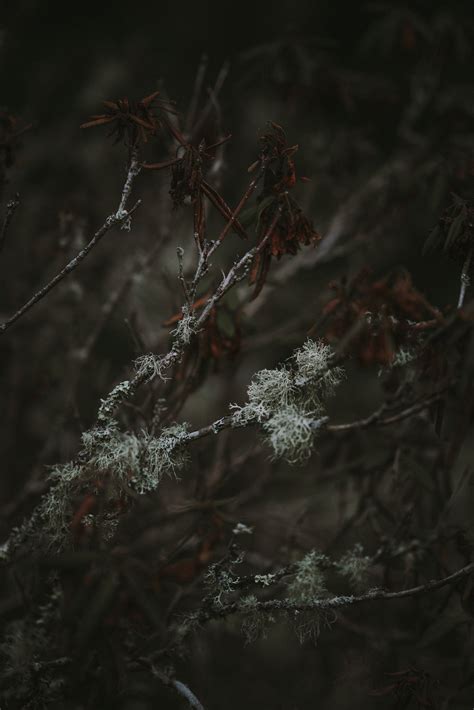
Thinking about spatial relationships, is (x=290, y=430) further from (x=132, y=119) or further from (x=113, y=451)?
(x=132, y=119)

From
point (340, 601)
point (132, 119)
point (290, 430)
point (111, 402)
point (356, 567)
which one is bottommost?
point (340, 601)

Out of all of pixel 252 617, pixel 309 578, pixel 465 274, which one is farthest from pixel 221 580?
pixel 465 274

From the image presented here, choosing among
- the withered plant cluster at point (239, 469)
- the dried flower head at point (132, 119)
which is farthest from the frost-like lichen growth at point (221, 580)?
the dried flower head at point (132, 119)

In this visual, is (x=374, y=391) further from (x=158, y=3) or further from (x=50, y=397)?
(x=158, y=3)

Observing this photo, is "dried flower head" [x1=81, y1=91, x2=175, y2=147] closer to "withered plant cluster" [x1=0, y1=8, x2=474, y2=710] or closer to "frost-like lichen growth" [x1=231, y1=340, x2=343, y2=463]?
"withered plant cluster" [x1=0, y1=8, x2=474, y2=710]

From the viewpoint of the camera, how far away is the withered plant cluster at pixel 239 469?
1064 mm

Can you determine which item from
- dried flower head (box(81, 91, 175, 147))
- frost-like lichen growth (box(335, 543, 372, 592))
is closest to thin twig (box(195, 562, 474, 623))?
frost-like lichen growth (box(335, 543, 372, 592))

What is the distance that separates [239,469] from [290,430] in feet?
1.78

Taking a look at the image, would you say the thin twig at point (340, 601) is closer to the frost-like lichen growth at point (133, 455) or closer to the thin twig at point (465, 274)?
the frost-like lichen growth at point (133, 455)

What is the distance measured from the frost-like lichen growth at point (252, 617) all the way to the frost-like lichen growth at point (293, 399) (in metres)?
0.29

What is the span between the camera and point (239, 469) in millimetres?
1571

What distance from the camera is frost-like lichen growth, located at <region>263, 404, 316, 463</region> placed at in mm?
1054

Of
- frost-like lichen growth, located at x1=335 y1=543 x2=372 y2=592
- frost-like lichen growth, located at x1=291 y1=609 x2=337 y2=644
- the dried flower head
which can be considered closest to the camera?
the dried flower head

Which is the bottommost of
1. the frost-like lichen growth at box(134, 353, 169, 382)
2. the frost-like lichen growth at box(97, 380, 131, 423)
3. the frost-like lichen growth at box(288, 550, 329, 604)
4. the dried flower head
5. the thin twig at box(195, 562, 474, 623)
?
the thin twig at box(195, 562, 474, 623)
